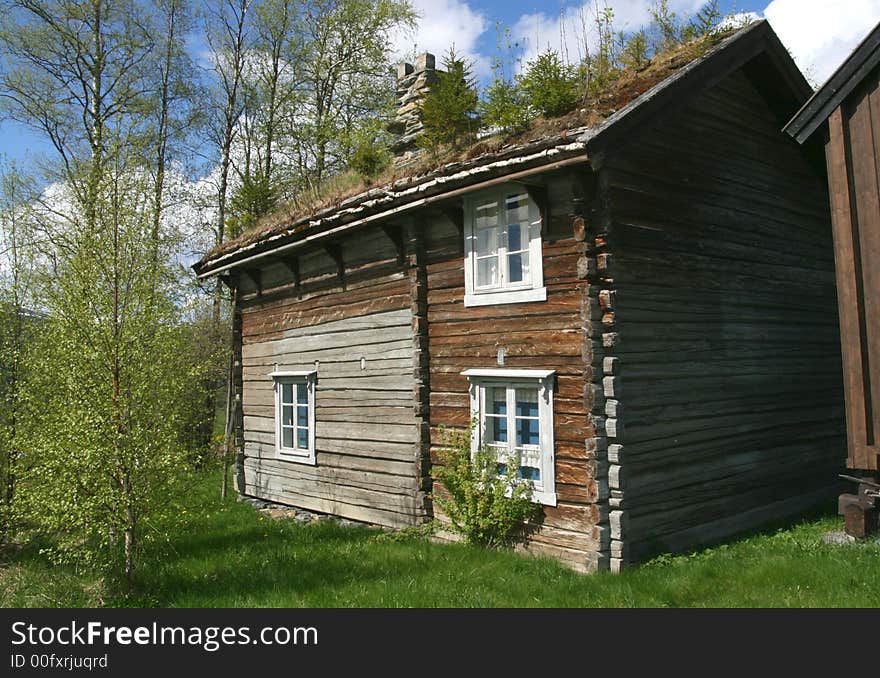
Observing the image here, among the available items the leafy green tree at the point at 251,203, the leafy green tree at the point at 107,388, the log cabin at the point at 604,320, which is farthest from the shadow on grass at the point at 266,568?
the leafy green tree at the point at 251,203

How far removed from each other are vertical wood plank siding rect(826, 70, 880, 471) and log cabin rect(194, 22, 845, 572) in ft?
5.54

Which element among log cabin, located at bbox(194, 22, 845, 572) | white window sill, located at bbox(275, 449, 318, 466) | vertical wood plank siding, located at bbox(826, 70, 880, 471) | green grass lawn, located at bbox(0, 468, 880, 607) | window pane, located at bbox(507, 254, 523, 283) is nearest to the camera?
green grass lawn, located at bbox(0, 468, 880, 607)

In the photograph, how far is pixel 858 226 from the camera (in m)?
7.97

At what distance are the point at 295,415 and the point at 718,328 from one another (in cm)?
737

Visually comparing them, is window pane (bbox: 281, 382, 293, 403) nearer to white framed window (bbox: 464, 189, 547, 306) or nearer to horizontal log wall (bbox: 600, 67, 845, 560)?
white framed window (bbox: 464, 189, 547, 306)

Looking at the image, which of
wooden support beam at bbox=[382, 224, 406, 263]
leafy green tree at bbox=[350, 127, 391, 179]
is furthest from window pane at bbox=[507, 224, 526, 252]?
leafy green tree at bbox=[350, 127, 391, 179]

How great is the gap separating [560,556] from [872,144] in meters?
5.87

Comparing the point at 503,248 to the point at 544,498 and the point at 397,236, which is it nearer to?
the point at 397,236

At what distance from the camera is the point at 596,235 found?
321 inches

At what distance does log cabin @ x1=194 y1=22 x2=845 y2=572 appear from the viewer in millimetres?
8102

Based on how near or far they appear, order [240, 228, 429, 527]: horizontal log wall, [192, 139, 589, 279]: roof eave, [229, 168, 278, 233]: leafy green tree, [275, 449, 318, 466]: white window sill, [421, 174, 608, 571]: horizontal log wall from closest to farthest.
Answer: [192, 139, 589, 279]: roof eave, [421, 174, 608, 571]: horizontal log wall, [240, 228, 429, 527]: horizontal log wall, [275, 449, 318, 466]: white window sill, [229, 168, 278, 233]: leafy green tree

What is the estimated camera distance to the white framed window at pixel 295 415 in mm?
12227

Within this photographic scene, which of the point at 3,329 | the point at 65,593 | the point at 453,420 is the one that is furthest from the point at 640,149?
the point at 3,329
